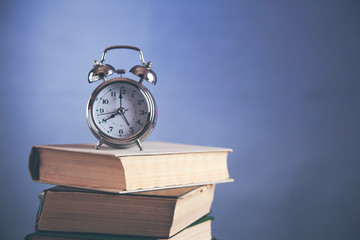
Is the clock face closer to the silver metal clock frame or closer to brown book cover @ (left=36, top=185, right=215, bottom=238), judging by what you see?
the silver metal clock frame

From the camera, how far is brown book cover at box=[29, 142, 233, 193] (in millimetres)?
1422

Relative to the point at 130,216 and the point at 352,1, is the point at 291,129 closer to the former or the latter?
the point at 352,1

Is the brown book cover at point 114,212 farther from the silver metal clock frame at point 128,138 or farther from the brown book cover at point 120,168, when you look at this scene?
the silver metal clock frame at point 128,138

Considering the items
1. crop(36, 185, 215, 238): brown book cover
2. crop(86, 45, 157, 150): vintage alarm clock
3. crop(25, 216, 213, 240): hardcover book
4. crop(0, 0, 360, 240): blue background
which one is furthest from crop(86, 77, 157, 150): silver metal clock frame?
crop(0, 0, 360, 240): blue background

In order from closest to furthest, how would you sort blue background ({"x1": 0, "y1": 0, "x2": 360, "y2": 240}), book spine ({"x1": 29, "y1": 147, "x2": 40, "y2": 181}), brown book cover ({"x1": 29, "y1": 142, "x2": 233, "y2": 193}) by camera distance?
brown book cover ({"x1": 29, "y1": 142, "x2": 233, "y2": 193}) < book spine ({"x1": 29, "y1": 147, "x2": 40, "y2": 181}) < blue background ({"x1": 0, "y1": 0, "x2": 360, "y2": 240})

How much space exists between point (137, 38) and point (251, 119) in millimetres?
819

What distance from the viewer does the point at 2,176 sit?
245cm

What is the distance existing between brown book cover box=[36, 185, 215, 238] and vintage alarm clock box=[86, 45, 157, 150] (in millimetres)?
217

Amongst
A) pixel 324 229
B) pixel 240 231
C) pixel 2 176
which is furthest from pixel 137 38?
pixel 324 229

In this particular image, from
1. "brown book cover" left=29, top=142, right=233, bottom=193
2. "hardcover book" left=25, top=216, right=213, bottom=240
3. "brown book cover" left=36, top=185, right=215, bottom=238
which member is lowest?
"hardcover book" left=25, top=216, right=213, bottom=240

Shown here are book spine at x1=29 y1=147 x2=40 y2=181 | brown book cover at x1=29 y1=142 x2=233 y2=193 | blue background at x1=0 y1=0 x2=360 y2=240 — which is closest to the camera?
brown book cover at x1=29 y1=142 x2=233 y2=193

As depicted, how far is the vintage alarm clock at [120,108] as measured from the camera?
1606mm

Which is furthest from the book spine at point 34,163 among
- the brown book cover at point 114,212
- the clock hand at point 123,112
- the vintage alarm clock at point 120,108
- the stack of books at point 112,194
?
the clock hand at point 123,112

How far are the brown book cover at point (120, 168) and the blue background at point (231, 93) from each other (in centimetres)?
90
